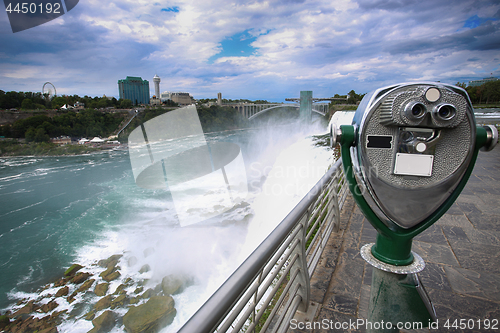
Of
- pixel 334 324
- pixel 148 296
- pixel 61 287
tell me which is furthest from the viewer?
pixel 61 287

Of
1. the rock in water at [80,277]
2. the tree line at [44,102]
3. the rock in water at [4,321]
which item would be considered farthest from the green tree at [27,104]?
the rock in water at [4,321]

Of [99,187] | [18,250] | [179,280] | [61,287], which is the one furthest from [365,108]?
[99,187]

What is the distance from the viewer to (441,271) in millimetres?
1904

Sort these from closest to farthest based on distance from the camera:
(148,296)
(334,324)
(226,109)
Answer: (334,324)
(148,296)
(226,109)

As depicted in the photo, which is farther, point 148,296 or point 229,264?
point 229,264

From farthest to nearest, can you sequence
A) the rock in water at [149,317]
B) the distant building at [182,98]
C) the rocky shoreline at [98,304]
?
1. the distant building at [182,98]
2. the rocky shoreline at [98,304]
3. the rock in water at [149,317]

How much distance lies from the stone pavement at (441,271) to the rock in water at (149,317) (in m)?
9.09

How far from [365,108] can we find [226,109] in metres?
39.8

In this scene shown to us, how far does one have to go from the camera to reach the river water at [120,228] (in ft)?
45.2

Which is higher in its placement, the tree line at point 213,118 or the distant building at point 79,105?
the distant building at point 79,105

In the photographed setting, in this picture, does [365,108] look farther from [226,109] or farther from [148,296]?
[226,109]

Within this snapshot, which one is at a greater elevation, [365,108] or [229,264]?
[365,108]

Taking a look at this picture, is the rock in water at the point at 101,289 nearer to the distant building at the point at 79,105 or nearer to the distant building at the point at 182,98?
the distant building at the point at 79,105

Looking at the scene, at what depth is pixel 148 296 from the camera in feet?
39.4
